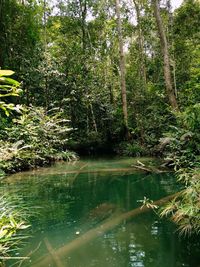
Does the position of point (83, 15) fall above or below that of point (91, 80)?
above

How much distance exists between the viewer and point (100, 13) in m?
17.8

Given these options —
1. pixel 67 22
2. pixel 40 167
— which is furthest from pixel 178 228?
pixel 67 22

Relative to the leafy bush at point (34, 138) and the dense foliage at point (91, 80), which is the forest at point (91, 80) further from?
the leafy bush at point (34, 138)

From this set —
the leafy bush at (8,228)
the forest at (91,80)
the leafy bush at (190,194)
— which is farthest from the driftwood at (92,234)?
the forest at (91,80)

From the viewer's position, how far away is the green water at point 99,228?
316cm

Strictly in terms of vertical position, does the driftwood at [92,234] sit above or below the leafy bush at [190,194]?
below

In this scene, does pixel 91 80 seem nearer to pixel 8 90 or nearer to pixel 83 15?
pixel 83 15

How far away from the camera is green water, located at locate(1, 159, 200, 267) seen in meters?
3.16

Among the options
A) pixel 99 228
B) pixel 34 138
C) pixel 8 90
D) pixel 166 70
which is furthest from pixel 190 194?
pixel 166 70

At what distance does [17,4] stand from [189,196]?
46.2 ft

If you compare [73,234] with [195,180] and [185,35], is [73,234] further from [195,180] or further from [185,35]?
[185,35]

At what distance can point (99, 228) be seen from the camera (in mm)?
4074

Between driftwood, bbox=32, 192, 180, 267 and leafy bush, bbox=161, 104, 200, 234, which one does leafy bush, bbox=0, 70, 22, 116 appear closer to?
driftwood, bbox=32, 192, 180, 267

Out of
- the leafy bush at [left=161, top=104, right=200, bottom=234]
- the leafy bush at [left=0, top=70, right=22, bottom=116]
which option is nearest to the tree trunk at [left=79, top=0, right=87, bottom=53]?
the leafy bush at [left=161, top=104, right=200, bottom=234]
